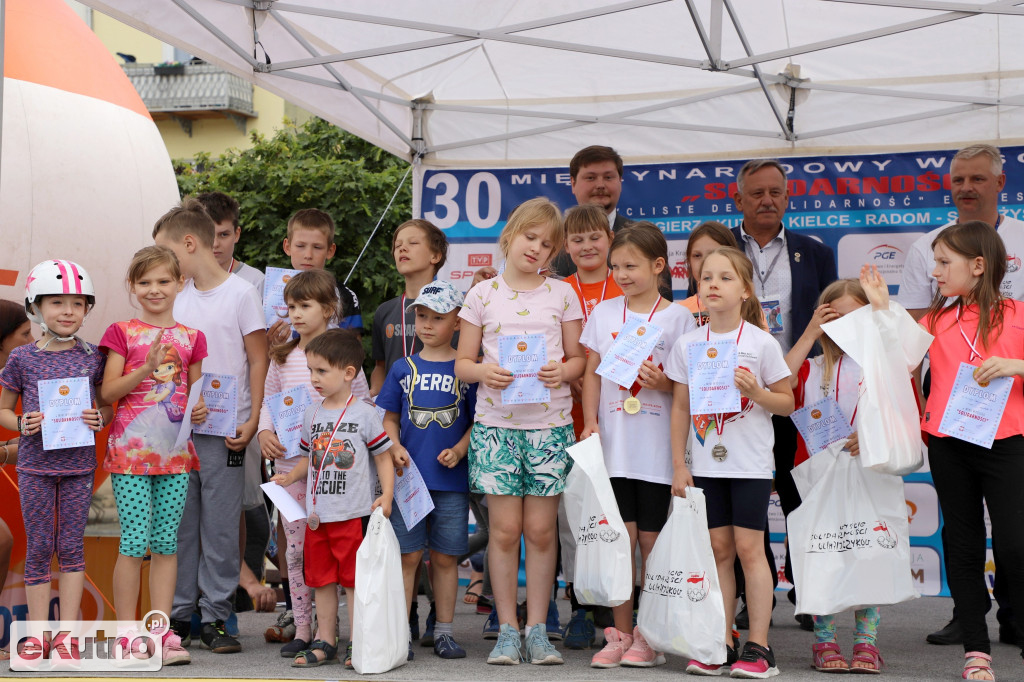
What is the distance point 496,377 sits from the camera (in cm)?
431

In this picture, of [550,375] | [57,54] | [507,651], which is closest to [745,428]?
[550,375]

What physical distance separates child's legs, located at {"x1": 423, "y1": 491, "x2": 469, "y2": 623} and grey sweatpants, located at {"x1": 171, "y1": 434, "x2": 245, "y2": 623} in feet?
2.77

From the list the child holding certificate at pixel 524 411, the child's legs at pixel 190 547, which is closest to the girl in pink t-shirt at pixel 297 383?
the child's legs at pixel 190 547

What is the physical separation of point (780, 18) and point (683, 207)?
163 cm

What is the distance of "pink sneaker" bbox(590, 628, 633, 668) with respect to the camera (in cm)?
425

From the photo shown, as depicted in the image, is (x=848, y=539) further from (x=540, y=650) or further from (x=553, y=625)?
(x=553, y=625)

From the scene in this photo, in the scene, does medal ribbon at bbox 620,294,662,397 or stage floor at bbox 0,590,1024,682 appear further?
medal ribbon at bbox 620,294,662,397

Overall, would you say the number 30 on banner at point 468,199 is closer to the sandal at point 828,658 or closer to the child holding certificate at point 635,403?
the child holding certificate at point 635,403

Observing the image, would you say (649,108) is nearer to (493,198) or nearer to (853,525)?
(493,198)

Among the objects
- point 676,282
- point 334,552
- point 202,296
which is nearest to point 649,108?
point 676,282

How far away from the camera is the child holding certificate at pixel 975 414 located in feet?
13.0

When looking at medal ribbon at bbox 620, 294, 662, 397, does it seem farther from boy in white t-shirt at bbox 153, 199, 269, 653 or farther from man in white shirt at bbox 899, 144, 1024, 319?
man in white shirt at bbox 899, 144, 1024, 319

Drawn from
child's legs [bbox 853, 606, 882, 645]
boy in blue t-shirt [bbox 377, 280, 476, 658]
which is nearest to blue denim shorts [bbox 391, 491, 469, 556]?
boy in blue t-shirt [bbox 377, 280, 476, 658]

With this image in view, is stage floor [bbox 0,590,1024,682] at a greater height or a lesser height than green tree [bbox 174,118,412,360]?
lesser
